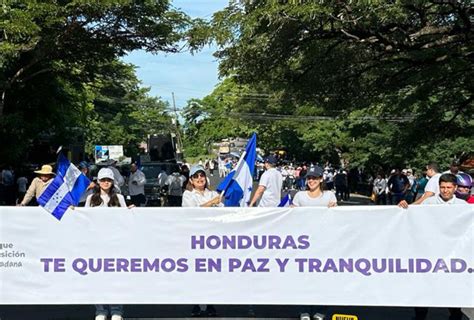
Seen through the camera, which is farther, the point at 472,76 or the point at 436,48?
the point at 472,76

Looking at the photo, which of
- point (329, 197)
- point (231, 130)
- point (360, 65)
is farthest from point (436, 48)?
point (231, 130)

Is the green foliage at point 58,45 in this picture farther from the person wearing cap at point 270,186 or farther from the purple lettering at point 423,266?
the purple lettering at point 423,266

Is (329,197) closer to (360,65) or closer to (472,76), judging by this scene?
(360,65)

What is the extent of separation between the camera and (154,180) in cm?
2539

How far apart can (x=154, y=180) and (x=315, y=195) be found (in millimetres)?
18481

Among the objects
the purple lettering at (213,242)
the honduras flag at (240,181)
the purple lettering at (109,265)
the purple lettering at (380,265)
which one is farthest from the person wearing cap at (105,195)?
the purple lettering at (380,265)

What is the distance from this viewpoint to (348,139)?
4225 centimetres

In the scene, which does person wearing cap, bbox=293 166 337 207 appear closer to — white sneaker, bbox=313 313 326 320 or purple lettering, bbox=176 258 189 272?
white sneaker, bbox=313 313 326 320

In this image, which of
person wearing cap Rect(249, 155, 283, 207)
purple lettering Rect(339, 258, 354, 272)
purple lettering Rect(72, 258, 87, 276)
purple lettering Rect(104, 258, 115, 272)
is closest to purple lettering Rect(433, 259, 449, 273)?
purple lettering Rect(339, 258, 354, 272)

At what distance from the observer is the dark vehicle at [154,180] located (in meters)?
23.6

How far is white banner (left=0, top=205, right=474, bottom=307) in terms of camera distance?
7.07 meters

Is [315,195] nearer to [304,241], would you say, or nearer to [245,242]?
[304,241]

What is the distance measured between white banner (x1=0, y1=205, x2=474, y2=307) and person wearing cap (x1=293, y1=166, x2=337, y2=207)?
15 centimetres

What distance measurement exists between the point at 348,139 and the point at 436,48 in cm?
2848
